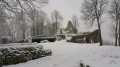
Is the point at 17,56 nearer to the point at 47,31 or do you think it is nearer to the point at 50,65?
the point at 50,65

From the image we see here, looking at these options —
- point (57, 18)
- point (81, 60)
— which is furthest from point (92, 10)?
point (57, 18)

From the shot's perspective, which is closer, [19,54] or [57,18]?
[19,54]

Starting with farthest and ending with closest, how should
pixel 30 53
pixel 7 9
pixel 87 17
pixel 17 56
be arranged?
pixel 87 17, pixel 7 9, pixel 30 53, pixel 17 56

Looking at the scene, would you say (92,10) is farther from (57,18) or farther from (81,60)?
(57,18)

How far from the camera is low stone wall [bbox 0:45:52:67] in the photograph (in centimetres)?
1244

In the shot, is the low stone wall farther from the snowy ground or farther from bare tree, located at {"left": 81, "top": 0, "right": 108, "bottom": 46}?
bare tree, located at {"left": 81, "top": 0, "right": 108, "bottom": 46}

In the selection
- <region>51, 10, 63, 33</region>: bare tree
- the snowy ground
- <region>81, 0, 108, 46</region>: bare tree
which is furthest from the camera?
<region>51, 10, 63, 33</region>: bare tree

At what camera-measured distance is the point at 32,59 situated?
14211 millimetres

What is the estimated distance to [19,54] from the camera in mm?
13211

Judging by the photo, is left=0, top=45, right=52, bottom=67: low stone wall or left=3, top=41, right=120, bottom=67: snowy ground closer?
left=3, top=41, right=120, bottom=67: snowy ground

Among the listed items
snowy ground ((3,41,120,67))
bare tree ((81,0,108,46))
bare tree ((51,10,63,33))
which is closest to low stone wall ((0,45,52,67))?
snowy ground ((3,41,120,67))

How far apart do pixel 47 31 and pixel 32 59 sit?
56352 mm

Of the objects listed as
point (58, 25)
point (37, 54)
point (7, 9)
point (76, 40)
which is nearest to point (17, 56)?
point (37, 54)

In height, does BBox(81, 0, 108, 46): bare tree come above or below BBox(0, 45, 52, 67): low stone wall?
above
